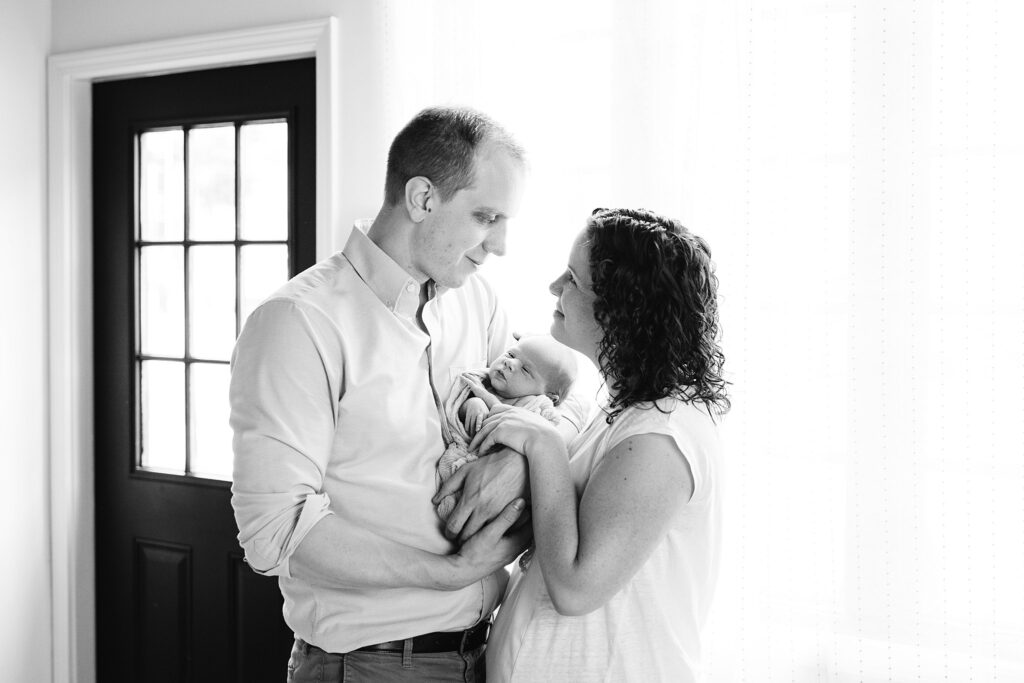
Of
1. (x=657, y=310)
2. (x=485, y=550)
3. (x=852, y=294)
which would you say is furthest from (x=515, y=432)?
(x=852, y=294)

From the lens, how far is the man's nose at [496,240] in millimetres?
1619

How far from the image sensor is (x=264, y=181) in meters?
2.81

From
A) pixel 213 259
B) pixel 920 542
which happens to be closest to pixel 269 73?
pixel 213 259

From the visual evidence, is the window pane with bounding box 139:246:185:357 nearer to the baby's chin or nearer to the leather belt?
the baby's chin

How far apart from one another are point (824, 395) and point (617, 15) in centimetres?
109

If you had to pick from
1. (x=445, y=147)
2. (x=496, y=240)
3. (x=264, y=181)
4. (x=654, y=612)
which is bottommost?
(x=654, y=612)

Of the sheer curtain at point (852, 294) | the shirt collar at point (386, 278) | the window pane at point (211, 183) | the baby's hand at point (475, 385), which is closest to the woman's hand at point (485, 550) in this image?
the baby's hand at point (475, 385)

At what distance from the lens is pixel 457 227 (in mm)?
1576

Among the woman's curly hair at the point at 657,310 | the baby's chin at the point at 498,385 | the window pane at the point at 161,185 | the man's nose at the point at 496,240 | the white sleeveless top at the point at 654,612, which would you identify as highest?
the window pane at the point at 161,185

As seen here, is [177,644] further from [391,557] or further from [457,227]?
[457,227]

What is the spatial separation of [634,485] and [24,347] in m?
2.41

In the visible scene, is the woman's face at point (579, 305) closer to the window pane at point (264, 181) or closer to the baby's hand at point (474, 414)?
the baby's hand at point (474, 414)

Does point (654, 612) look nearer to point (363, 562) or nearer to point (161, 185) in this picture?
point (363, 562)

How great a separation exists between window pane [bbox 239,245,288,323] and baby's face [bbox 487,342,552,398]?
1313 millimetres
